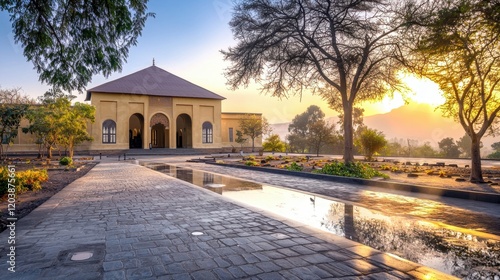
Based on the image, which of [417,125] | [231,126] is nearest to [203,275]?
[231,126]

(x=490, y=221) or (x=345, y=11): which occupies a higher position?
(x=345, y=11)

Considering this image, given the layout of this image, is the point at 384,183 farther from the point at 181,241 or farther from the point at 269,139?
the point at 269,139

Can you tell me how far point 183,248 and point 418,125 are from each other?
6317 inches

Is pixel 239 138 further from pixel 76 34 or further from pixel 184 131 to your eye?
pixel 76 34

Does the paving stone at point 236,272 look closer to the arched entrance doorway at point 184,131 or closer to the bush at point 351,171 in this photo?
the bush at point 351,171

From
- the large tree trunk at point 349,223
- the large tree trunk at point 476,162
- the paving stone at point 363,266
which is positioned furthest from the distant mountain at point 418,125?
the paving stone at point 363,266

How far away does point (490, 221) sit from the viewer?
532 cm

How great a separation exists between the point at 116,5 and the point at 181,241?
4.91 metres

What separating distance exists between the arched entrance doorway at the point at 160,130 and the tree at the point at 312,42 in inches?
1131

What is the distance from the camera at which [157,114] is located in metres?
41.2

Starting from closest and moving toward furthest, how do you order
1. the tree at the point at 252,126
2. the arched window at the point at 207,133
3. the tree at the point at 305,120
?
1. the tree at the point at 252,126
2. the arched window at the point at 207,133
3. the tree at the point at 305,120

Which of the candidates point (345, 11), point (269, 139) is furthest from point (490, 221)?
point (269, 139)

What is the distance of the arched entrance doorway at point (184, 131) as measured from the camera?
43.7 m

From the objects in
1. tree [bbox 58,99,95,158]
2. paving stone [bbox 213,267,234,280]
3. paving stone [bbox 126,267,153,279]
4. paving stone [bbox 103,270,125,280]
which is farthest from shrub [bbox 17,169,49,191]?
tree [bbox 58,99,95,158]
